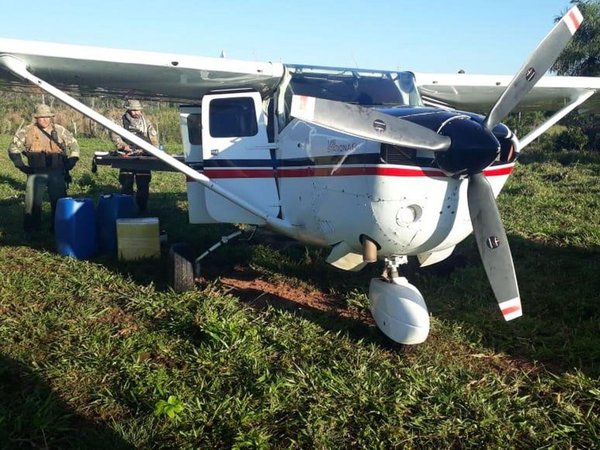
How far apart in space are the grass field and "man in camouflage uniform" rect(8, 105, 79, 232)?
1.53 m

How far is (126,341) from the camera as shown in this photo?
12.9ft

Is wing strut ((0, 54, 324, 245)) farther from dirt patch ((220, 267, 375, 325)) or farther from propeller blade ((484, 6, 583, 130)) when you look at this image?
propeller blade ((484, 6, 583, 130))

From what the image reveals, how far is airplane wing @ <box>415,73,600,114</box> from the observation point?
19.5 feet

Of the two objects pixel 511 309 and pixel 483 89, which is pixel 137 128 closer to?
pixel 483 89

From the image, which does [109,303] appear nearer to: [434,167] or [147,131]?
[434,167]

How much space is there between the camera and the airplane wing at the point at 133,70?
4.70m

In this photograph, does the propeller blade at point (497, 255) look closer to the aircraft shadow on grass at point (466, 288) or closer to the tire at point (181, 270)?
the aircraft shadow on grass at point (466, 288)

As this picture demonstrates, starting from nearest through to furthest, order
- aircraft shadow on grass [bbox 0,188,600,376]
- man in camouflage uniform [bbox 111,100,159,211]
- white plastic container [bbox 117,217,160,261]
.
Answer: aircraft shadow on grass [bbox 0,188,600,376] → white plastic container [bbox 117,217,160,261] → man in camouflage uniform [bbox 111,100,159,211]

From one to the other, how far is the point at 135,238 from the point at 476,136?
4041 mm

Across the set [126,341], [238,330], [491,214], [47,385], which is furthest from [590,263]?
[47,385]

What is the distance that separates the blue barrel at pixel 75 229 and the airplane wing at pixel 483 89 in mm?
3960

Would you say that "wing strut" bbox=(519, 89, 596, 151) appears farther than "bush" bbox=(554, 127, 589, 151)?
No

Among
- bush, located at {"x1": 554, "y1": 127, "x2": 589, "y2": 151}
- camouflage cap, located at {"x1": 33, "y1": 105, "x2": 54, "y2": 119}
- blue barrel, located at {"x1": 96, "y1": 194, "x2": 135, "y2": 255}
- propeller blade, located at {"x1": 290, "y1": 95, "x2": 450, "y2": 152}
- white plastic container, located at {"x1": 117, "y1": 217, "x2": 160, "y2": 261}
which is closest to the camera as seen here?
propeller blade, located at {"x1": 290, "y1": 95, "x2": 450, "y2": 152}

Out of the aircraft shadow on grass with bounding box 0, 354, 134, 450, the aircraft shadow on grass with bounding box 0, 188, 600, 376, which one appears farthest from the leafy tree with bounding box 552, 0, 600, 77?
the aircraft shadow on grass with bounding box 0, 354, 134, 450
